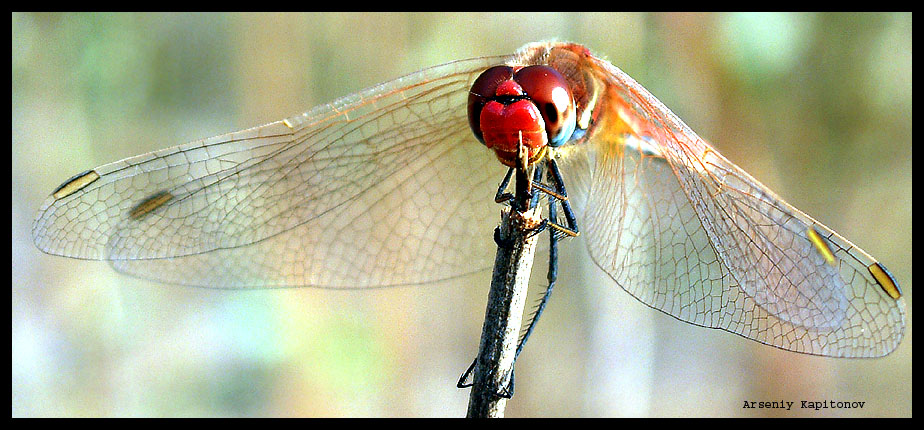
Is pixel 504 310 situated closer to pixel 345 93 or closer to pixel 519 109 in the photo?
pixel 519 109

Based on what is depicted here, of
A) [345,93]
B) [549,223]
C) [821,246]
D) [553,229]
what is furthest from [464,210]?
[345,93]

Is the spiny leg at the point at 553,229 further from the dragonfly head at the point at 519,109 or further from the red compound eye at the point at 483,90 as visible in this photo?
the red compound eye at the point at 483,90

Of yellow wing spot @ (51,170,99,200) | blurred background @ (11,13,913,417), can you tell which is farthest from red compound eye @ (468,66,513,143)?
blurred background @ (11,13,913,417)

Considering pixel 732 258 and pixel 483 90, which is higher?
pixel 483 90

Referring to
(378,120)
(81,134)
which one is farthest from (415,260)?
(81,134)

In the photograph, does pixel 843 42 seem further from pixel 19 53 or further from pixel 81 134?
pixel 19 53

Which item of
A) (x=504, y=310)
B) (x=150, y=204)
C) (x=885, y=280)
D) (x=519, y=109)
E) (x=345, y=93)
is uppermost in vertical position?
(x=345, y=93)
